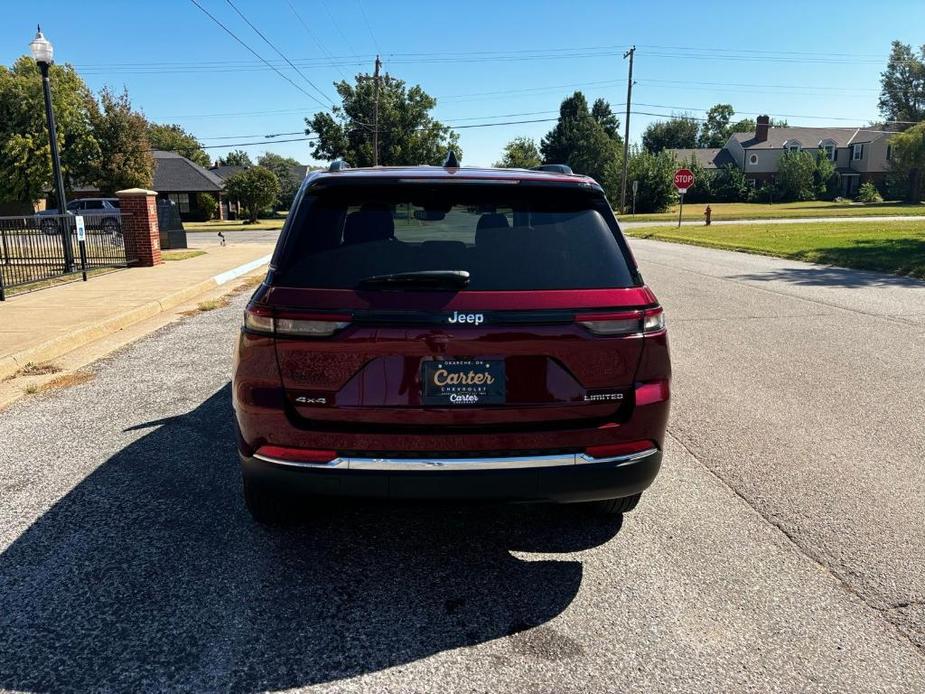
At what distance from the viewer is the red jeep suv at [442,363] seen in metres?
2.91

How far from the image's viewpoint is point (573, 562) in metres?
3.43

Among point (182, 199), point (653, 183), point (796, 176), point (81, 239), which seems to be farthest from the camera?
point (796, 176)

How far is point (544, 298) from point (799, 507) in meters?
2.18

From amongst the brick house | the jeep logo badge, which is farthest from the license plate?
the brick house

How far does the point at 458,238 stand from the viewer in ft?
10.4

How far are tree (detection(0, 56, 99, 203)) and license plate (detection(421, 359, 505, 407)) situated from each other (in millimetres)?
40778

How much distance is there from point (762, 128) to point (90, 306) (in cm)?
8955

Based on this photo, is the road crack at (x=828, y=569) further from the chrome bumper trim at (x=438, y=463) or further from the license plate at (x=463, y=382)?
the license plate at (x=463, y=382)

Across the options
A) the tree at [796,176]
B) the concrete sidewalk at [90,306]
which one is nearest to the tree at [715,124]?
the tree at [796,176]

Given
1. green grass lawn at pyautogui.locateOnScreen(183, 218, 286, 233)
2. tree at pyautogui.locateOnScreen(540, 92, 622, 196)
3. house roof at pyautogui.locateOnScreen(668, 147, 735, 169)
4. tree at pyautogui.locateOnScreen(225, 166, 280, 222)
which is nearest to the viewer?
green grass lawn at pyautogui.locateOnScreen(183, 218, 286, 233)

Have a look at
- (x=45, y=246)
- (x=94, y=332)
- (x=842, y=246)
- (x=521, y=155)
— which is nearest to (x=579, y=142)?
(x=521, y=155)

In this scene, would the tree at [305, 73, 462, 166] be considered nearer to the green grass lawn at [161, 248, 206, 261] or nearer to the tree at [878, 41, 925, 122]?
the green grass lawn at [161, 248, 206, 261]

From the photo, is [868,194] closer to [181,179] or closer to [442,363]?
[181,179]

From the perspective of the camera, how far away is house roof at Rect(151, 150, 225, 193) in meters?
56.3
